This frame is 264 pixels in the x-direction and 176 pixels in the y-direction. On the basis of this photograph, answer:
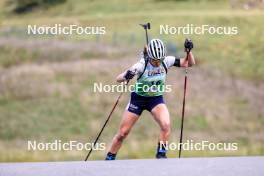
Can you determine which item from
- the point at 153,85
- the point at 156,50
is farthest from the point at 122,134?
the point at 156,50

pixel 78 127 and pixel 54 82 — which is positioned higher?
pixel 54 82

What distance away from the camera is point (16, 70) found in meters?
12.1

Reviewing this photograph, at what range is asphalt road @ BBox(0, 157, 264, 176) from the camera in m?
6.90

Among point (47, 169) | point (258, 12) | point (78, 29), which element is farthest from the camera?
point (258, 12)

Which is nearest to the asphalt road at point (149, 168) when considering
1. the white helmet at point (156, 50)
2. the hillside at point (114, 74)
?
the white helmet at point (156, 50)

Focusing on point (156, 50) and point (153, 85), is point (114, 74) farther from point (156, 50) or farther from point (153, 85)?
point (156, 50)

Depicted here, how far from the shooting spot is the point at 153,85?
8.84 m

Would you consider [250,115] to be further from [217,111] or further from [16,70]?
[16,70]

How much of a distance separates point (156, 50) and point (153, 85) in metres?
0.50

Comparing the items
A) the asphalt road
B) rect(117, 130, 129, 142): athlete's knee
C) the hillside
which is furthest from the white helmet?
the hillside

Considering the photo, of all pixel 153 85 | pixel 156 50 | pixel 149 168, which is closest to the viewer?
pixel 149 168

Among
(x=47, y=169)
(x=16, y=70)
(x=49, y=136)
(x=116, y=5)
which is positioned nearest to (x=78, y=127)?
(x=49, y=136)

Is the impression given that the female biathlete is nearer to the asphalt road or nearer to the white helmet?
the white helmet

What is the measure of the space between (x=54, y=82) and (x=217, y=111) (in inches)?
109
